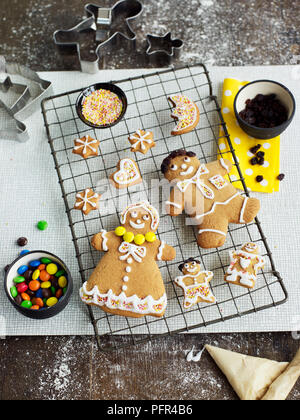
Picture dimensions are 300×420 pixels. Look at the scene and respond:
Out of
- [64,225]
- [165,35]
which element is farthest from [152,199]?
[165,35]

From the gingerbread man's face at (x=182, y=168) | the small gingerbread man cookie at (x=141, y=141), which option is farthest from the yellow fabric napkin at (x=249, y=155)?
the small gingerbread man cookie at (x=141, y=141)

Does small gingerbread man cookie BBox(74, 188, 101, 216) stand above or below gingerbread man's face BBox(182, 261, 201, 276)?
above

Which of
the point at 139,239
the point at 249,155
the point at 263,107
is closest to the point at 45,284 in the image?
the point at 139,239

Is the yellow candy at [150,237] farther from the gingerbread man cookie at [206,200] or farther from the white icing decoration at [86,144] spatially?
the white icing decoration at [86,144]

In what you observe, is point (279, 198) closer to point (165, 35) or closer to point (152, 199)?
point (152, 199)

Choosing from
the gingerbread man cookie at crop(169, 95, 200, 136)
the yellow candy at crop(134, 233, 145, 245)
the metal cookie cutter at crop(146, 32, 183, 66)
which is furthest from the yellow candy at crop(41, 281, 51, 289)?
the metal cookie cutter at crop(146, 32, 183, 66)

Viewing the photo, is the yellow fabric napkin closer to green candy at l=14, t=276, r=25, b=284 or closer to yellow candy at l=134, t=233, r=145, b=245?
yellow candy at l=134, t=233, r=145, b=245
